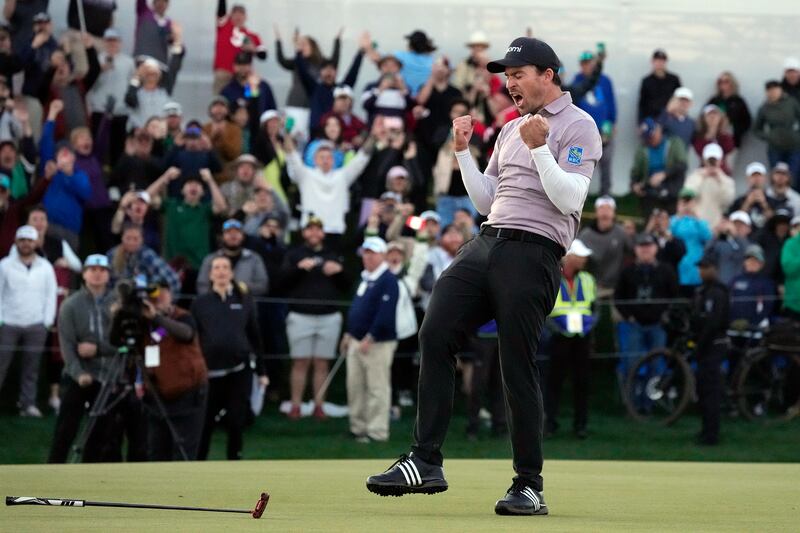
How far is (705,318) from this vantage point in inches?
635

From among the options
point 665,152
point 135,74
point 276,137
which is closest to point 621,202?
point 665,152

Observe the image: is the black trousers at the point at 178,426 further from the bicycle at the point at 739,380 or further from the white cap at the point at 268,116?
the white cap at the point at 268,116

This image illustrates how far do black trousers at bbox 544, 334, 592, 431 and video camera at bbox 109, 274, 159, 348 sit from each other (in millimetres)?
4899

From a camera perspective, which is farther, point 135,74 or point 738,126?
point 738,126

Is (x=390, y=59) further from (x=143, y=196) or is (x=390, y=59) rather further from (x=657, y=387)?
(x=657, y=387)

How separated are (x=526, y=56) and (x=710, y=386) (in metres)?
9.65

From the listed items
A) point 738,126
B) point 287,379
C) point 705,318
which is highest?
point 738,126

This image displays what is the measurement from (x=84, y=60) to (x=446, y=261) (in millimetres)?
5240

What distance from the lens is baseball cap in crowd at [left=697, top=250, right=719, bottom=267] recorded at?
54.4 feet

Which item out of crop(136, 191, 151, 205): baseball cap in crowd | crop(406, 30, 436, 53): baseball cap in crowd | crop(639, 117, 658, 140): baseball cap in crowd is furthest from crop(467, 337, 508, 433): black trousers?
crop(639, 117, 658, 140): baseball cap in crowd

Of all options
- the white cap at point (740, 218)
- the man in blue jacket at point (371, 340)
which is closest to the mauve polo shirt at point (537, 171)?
the man in blue jacket at point (371, 340)

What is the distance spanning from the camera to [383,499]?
7.18 metres

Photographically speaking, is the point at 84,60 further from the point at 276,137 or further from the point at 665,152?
the point at 665,152

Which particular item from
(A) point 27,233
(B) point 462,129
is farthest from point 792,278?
(B) point 462,129
